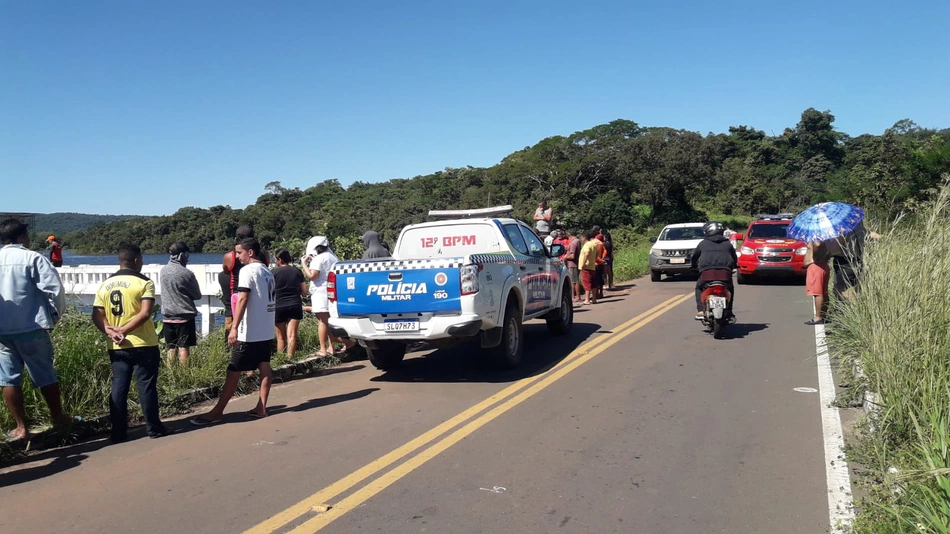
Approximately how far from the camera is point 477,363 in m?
9.77

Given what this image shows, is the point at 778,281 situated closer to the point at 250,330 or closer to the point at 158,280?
the point at 158,280

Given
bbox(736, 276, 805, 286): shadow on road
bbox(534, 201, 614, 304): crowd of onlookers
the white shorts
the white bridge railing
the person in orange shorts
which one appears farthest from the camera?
bbox(736, 276, 805, 286): shadow on road

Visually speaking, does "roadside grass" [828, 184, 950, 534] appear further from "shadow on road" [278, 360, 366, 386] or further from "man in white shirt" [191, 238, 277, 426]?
Result: "shadow on road" [278, 360, 366, 386]

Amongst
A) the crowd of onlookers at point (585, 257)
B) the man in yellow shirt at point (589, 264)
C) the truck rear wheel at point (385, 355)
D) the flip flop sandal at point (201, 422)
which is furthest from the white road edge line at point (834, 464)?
the crowd of onlookers at point (585, 257)

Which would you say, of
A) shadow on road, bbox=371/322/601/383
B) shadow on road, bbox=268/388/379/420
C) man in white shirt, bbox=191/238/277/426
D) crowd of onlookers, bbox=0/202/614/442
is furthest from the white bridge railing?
man in white shirt, bbox=191/238/277/426

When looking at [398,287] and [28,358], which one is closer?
[28,358]

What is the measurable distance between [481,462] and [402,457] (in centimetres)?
65

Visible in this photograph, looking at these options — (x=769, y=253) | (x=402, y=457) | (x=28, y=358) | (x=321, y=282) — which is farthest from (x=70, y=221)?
(x=769, y=253)

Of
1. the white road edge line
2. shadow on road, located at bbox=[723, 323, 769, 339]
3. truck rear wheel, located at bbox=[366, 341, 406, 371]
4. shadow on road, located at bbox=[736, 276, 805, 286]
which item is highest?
truck rear wheel, located at bbox=[366, 341, 406, 371]

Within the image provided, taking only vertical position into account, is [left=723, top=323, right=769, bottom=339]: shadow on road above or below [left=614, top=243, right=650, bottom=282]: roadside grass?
below

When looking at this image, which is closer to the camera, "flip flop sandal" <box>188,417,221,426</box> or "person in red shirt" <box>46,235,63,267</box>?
"flip flop sandal" <box>188,417,221,426</box>

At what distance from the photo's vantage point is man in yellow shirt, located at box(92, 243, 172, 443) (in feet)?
21.0

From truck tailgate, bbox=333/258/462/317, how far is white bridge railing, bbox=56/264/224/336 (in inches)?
194

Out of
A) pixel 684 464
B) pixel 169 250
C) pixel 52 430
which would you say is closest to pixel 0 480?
pixel 52 430
